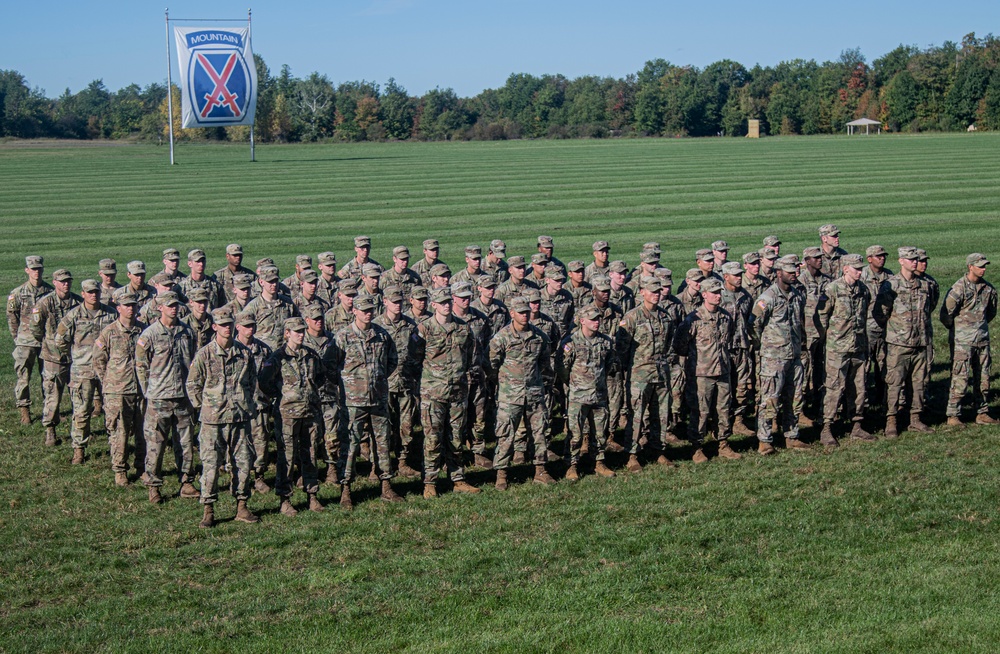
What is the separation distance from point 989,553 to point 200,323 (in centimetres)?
851

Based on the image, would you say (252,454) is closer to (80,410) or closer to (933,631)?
(80,410)

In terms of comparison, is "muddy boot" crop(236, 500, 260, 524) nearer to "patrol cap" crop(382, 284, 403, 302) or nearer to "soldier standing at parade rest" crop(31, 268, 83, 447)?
"patrol cap" crop(382, 284, 403, 302)

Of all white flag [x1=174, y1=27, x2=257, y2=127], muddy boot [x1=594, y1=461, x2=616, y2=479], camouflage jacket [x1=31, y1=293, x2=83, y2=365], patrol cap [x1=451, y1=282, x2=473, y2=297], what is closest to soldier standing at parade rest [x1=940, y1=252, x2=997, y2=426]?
muddy boot [x1=594, y1=461, x2=616, y2=479]

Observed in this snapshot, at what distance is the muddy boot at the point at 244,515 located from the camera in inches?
415

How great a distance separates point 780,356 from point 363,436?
4.94 m

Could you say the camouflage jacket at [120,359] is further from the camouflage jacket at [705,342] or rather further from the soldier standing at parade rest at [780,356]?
the soldier standing at parade rest at [780,356]

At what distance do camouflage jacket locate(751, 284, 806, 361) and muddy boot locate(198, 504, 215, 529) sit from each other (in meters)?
6.49

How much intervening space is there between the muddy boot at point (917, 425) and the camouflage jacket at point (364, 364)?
6534 mm

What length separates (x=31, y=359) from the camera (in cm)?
1424

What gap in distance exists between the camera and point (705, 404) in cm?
1241

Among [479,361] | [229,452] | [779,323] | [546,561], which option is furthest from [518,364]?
[779,323]

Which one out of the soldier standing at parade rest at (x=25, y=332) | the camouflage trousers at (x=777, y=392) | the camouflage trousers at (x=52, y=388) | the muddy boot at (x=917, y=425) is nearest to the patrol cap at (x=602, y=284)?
the camouflage trousers at (x=777, y=392)

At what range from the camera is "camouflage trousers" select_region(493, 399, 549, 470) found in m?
11.5

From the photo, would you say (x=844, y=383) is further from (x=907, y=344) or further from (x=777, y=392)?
(x=777, y=392)
